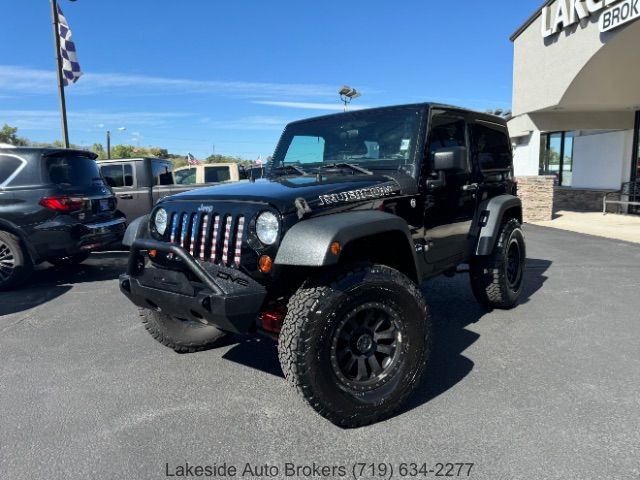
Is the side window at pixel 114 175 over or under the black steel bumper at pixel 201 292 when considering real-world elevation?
over

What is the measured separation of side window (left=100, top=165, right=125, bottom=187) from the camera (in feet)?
29.7

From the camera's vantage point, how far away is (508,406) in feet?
9.37

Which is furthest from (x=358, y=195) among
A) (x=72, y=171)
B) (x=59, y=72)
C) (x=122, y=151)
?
(x=122, y=151)

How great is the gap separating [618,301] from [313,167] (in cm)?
371

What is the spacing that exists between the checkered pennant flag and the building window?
1626 cm

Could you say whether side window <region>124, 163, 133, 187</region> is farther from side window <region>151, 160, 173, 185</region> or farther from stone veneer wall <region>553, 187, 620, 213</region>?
stone veneer wall <region>553, 187, 620, 213</region>

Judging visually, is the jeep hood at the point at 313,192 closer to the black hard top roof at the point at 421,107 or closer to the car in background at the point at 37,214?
the black hard top roof at the point at 421,107

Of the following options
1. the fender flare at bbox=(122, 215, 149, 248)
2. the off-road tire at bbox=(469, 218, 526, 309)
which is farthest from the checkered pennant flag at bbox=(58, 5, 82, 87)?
the off-road tire at bbox=(469, 218, 526, 309)

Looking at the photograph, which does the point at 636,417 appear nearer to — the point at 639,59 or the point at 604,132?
the point at 639,59

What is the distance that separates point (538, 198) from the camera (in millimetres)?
13570

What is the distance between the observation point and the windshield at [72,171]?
6.00 metres

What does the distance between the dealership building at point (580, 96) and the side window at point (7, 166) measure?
11732mm

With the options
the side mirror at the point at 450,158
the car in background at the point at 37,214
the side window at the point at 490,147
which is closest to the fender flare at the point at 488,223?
the side window at the point at 490,147

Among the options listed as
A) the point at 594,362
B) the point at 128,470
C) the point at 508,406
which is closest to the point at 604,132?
the point at 594,362
